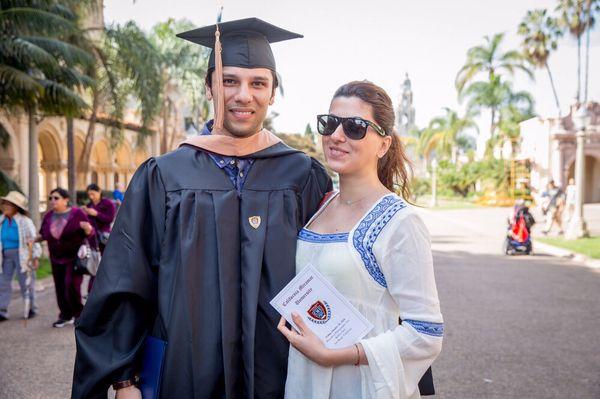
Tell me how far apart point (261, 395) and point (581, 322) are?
5.66m

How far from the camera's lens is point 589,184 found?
35375mm

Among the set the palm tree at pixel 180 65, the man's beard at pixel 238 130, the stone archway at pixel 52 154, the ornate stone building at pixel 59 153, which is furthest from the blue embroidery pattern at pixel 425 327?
the palm tree at pixel 180 65

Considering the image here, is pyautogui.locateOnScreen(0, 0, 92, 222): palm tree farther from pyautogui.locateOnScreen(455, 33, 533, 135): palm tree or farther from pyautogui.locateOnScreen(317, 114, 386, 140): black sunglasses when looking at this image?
pyautogui.locateOnScreen(455, 33, 533, 135): palm tree

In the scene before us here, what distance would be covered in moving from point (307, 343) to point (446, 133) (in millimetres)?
39507

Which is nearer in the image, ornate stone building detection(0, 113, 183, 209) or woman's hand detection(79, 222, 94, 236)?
woman's hand detection(79, 222, 94, 236)

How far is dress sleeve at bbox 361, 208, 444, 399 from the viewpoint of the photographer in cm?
176

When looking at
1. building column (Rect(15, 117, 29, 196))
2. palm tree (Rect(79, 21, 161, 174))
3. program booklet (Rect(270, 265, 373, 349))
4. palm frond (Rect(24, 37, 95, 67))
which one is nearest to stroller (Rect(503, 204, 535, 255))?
palm frond (Rect(24, 37, 95, 67))

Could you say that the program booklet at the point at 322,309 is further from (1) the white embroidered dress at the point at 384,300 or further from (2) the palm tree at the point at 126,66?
(2) the palm tree at the point at 126,66

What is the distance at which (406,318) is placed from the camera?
69.8 inches

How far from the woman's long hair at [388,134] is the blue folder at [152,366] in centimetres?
113

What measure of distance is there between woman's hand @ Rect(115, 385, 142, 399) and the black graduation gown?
2.4 inches

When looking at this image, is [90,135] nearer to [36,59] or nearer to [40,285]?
[36,59]

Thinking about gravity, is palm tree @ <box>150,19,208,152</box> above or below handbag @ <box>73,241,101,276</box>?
above

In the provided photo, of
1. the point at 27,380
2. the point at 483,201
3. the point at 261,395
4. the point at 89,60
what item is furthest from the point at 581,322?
the point at 483,201
